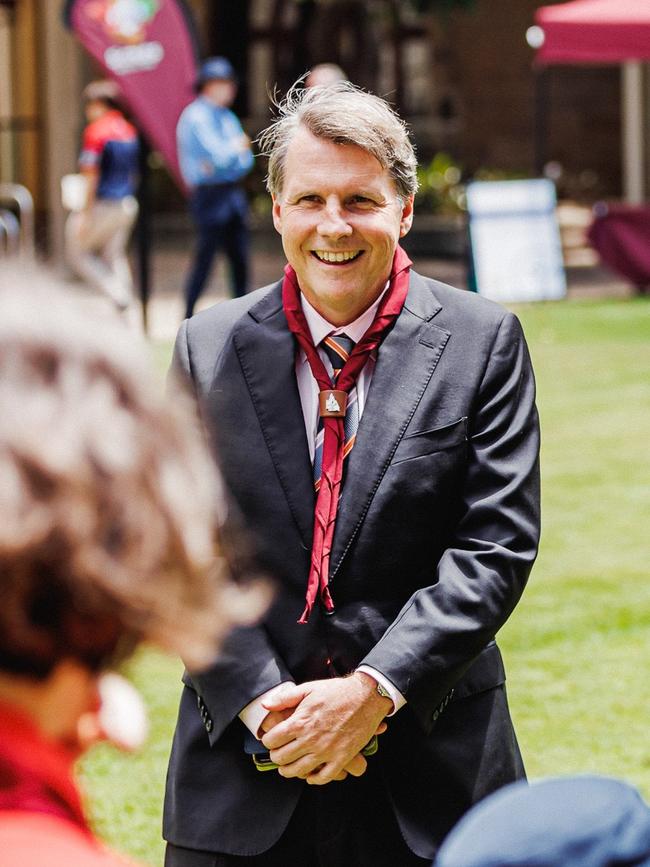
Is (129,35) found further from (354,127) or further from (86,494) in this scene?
(86,494)

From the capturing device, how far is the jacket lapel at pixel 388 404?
2.83m

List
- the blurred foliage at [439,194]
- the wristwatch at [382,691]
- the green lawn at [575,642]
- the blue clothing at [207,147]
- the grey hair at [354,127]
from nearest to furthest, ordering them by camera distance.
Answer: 1. the wristwatch at [382,691]
2. the grey hair at [354,127]
3. the green lawn at [575,642]
4. the blue clothing at [207,147]
5. the blurred foliage at [439,194]

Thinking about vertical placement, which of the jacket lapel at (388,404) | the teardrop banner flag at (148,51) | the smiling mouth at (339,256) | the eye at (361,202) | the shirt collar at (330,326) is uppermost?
the teardrop banner flag at (148,51)

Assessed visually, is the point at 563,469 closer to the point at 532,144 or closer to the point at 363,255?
the point at 363,255

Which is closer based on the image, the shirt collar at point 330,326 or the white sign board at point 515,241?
the shirt collar at point 330,326

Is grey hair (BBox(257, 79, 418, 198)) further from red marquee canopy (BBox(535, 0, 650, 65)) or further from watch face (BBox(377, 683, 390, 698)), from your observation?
red marquee canopy (BBox(535, 0, 650, 65))

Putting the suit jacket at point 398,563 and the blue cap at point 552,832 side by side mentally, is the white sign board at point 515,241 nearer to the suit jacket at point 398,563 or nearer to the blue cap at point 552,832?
the suit jacket at point 398,563

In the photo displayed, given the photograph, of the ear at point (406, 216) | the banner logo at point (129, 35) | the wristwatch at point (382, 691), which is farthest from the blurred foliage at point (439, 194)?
the wristwatch at point (382, 691)

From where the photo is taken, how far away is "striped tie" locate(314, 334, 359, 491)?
2.89 metres

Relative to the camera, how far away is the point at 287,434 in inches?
113

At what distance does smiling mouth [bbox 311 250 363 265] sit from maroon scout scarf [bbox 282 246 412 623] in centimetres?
11

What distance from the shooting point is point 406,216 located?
3.08 metres

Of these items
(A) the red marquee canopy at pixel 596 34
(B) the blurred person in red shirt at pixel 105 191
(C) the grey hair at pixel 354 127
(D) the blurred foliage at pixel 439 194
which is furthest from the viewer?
(D) the blurred foliage at pixel 439 194

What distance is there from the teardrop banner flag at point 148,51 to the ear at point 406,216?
35.8 ft
